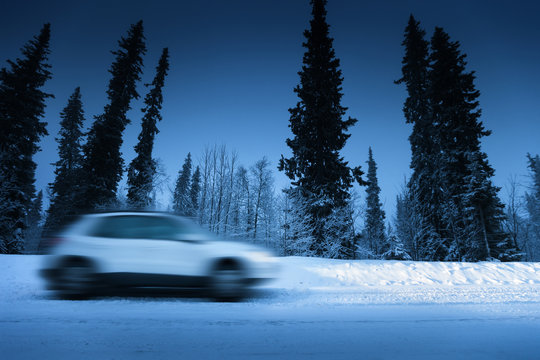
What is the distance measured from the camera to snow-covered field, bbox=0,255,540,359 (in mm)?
2424

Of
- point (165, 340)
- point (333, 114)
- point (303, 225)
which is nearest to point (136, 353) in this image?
point (165, 340)

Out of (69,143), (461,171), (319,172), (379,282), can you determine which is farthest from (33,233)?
(461,171)

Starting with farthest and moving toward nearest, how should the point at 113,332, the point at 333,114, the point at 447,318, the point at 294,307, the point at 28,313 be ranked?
the point at 333,114, the point at 294,307, the point at 447,318, the point at 28,313, the point at 113,332

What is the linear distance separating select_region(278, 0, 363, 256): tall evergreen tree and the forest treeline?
81 millimetres

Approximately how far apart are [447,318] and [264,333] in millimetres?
2880

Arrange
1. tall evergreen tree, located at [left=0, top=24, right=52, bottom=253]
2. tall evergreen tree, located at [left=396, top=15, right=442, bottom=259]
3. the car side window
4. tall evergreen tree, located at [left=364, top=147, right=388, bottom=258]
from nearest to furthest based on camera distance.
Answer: the car side window → tall evergreen tree, located at [left=0, top=24, right=52, bottom=253] → tall evergreen tree, located at [left=396, top=15, right=442, bottom=259] → tall evergreen tree, located at [left=364, top=147, right=388, bottom=258]

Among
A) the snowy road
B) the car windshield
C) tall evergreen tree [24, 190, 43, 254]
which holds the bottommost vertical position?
the snowy road

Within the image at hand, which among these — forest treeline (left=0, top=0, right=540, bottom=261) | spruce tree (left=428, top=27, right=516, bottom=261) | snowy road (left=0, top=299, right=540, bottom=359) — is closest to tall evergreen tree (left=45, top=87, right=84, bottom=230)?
forest treeline (left=0, top=0, right=540, bottom=261)

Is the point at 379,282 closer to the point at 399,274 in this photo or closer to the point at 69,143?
the point at 399,274

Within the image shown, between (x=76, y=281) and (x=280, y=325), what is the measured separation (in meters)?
3.76

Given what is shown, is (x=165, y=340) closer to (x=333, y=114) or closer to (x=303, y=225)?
(x=303, y=225)

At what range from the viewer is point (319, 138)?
1853cm

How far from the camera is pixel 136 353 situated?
7.54ft

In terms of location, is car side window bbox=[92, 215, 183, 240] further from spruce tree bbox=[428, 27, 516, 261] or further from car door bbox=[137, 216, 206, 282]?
spruce tree bbox=[428, 27, 516, 261]
